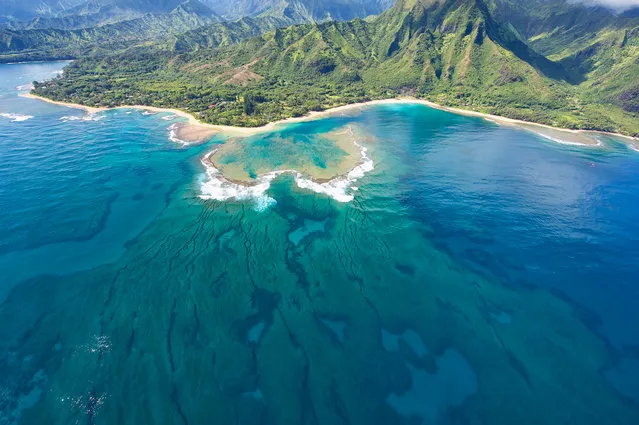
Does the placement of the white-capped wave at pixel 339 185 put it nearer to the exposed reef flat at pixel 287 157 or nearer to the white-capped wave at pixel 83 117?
the exposed reef flat at pixel 287 157

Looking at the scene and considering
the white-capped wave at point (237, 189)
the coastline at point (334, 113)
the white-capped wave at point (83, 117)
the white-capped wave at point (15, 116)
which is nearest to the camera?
the white-capped wave at point (237, 189)

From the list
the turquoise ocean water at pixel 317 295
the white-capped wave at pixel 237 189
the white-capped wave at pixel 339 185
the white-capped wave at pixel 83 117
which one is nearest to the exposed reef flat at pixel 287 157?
the white-capped wave at pixel 339 185

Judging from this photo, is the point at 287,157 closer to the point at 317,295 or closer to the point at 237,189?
the point at 237,189

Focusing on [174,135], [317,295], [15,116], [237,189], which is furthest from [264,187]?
[15,116]

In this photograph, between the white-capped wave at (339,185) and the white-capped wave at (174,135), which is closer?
the white-capped wave at (339,185)

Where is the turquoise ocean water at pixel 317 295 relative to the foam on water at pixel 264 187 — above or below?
below

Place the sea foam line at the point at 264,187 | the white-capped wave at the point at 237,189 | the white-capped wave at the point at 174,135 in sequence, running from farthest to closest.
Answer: the white-capped wave at the point at 174,135 < the sea foam line at the point at 264,187 < the white-capped wave at the point at 237,189

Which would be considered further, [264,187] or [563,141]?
[563,141]

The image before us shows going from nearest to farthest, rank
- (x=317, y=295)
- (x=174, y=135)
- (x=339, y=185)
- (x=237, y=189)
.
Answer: (x=317, y=295), (x=237, y=189), (x=339, y=185), (x=174, y=135)
